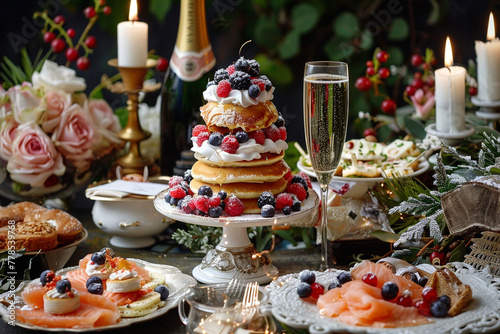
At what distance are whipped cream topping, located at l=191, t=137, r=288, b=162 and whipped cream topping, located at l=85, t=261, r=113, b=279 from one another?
279 mm

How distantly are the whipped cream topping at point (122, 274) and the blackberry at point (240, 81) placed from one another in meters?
0.40

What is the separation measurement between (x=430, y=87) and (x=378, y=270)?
959mm

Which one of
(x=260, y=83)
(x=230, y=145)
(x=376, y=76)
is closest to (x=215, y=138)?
(x=230, y=145)

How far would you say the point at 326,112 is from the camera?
1.32 m

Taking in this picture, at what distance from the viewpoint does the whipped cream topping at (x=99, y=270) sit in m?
1.27

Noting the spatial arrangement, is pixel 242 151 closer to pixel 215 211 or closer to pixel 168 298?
pixel 215 211

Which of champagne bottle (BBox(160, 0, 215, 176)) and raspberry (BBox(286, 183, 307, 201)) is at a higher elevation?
champagne bottle (BBox(160, 0, 215, 176))

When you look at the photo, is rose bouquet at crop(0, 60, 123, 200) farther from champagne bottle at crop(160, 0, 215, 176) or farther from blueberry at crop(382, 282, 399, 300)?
blueberry at crop(382, 282, 399, 300)

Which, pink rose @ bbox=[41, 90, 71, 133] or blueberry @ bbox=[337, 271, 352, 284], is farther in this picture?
pink rose @ bbox=[41, 90, 71, 133]

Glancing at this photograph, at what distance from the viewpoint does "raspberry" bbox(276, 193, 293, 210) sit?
4.45 feet

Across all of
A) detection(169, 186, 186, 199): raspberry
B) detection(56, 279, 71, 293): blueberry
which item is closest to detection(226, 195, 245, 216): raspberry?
detection(169, 186, 186, 199): raspberry

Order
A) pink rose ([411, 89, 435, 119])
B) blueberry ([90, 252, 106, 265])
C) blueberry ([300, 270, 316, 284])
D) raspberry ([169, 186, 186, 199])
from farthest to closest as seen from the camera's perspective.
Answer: pink rose ([411, 89, 435, 119]) < raspberry ([169, 186, 186, 199]) < blueberry ([90, 252, 106, 265]) < blueberry ([300, 270, 316, 284])

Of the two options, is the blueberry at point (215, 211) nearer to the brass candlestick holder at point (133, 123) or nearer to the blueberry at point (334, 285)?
the blueberry at point (334, 285)

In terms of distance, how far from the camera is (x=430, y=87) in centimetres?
201
